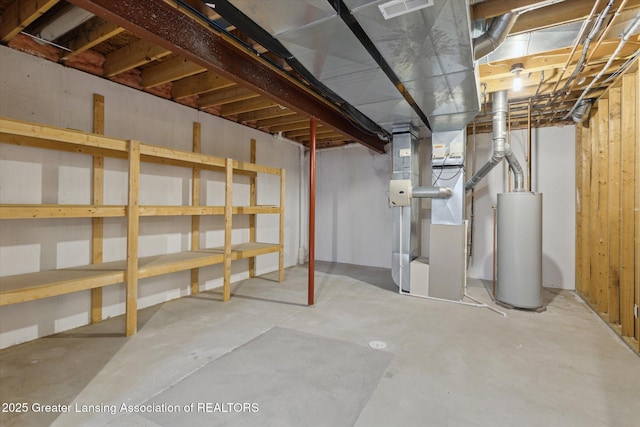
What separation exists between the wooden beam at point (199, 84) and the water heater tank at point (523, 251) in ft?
11.4

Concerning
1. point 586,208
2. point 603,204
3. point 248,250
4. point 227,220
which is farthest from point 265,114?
point 586,208

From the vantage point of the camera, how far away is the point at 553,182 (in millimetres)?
4480

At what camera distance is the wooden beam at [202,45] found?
170 centimetres

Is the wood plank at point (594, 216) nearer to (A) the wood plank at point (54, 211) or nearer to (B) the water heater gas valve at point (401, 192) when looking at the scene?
(B) the water heater gas valve at point (401, 192)

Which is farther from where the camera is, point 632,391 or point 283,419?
point 632,391

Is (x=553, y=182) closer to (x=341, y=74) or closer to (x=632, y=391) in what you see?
(x=632, y=391)

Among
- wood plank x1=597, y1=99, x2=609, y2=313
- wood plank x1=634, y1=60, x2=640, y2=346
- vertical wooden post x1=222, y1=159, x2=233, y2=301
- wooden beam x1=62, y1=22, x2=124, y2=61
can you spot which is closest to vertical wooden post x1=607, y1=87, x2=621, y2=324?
wood plank x1=597, y1=99, x2=609, y2=313

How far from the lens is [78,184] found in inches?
114

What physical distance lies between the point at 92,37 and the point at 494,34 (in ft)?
10.1

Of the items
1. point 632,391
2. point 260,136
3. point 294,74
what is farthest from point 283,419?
point 260,136

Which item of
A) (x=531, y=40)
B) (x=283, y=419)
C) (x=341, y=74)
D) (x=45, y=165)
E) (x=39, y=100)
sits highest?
(x=531, y=40)

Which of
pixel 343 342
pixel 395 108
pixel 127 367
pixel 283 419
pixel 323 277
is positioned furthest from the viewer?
pixel 323 277

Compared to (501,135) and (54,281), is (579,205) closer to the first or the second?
(501,135)

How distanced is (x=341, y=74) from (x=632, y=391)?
3000 millimetres
